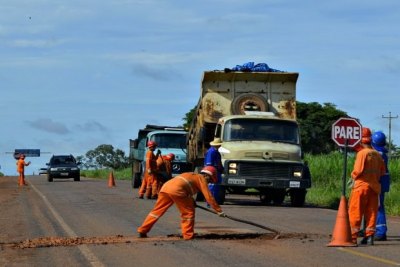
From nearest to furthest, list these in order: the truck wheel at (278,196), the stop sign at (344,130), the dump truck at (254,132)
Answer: the stop sign at (344,130), the dump truck at (254,132), the truck wheel at (278,196)

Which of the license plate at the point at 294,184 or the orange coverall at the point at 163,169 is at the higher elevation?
the orange coverall at the point at 163,169

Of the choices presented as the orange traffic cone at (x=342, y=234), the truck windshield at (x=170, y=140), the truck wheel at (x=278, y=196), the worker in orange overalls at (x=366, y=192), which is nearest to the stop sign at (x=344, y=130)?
the truck wheel at (x=278, y=196)

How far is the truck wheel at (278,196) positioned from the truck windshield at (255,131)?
5.51 feet

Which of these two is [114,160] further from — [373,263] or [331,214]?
[373,263]

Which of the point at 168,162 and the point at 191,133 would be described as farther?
the point at 191,133

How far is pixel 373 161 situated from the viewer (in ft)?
45.3

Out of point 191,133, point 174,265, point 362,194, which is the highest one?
point 191,133

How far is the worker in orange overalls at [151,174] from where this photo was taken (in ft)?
84.5

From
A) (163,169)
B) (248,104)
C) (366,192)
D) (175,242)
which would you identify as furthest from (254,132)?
(366,192)

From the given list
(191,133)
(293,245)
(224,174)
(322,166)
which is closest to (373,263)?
(293,245)

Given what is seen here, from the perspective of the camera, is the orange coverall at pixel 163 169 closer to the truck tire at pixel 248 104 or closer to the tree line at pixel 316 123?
the truck tire at pixel 248 104

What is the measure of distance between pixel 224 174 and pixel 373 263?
12573mm

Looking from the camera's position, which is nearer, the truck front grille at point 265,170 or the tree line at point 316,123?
the truck front grille at point 265,170

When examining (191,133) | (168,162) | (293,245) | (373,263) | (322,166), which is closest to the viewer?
(373,263)
